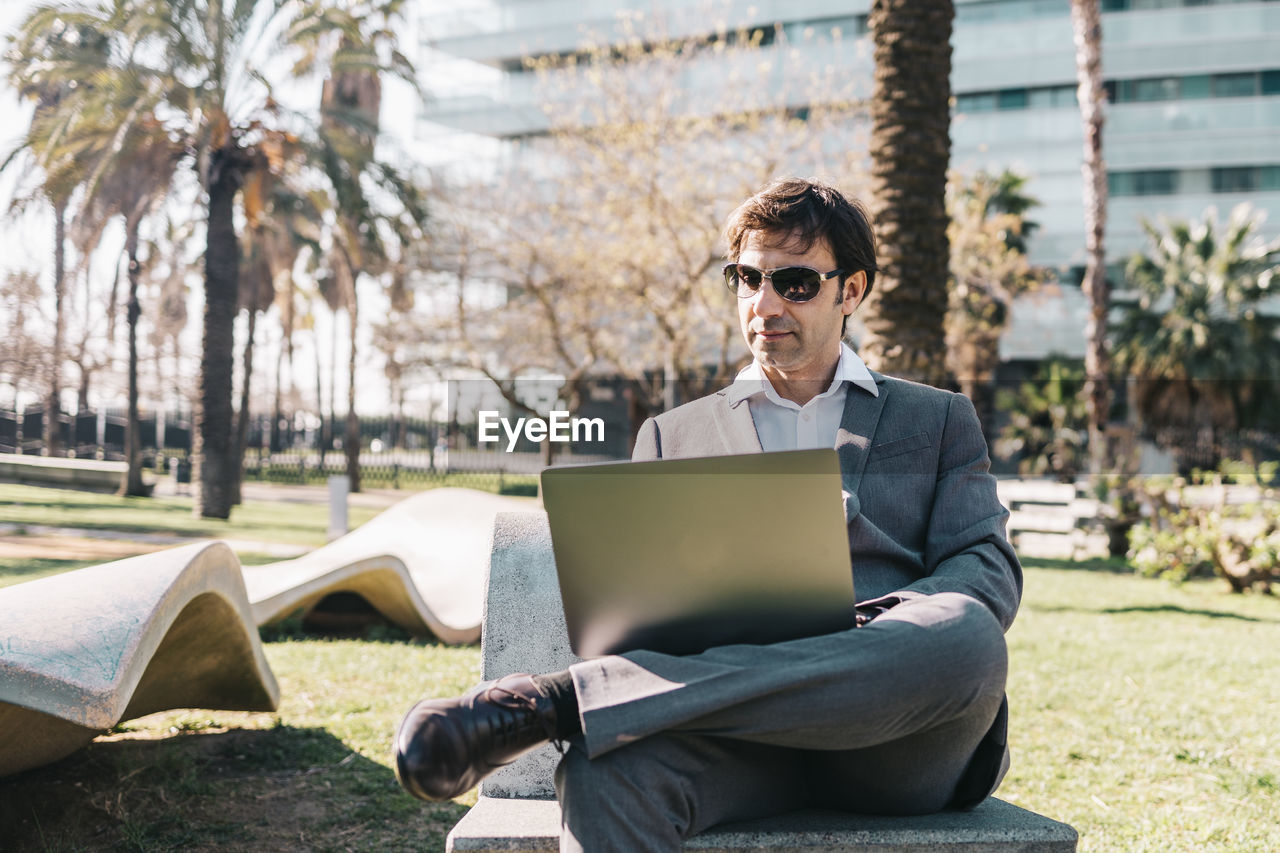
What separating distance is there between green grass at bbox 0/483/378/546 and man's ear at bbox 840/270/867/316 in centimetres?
1131

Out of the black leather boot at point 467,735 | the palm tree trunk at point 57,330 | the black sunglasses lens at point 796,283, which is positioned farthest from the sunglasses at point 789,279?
the palm tree trunk at point 57,330

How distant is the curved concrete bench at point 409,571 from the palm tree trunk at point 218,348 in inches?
336

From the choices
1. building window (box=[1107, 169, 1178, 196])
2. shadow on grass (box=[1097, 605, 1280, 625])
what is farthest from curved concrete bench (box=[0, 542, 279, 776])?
building window (box=[1107, 169, 1178, 196])

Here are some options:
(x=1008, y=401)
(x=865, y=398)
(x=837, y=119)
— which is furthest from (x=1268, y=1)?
(x=865, y=398)

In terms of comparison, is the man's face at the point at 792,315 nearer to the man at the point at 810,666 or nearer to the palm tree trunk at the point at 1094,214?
the man at the point at 810,666

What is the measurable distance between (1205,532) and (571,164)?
43.6 feet

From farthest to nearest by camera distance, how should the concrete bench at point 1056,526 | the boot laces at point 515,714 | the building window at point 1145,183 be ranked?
the building window at point 1145,183, the concrete bench at point 1056,526, the boot laces at point 515,714

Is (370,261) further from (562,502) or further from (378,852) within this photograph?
(562,502)

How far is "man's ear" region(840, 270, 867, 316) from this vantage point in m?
2.65

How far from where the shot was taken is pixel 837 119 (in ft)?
62.2

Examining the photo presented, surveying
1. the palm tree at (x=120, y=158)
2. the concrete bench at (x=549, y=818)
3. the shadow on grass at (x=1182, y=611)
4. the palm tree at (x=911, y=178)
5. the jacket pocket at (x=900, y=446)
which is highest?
the palm tree at (x=120, y=158)

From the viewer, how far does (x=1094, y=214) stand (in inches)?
617

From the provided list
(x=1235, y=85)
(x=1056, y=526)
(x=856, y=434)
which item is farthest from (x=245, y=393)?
(x=1235, y=85)

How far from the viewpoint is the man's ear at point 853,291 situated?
8.69 feet
